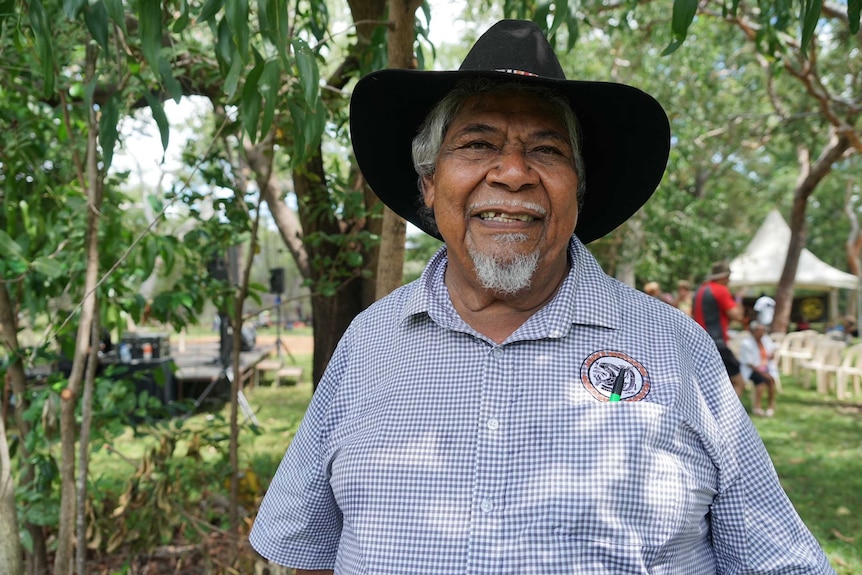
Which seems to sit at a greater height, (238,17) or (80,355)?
(238,17)

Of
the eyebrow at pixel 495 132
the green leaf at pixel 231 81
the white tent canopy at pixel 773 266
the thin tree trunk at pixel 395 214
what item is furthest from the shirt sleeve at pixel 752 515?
the white tent canopy at pixel 773 266

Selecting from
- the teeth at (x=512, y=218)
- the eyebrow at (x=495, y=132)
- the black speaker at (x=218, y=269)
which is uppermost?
the eyebrow at (x=495, y=132)

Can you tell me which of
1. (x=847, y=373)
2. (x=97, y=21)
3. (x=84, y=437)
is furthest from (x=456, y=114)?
(x=847, y=373)

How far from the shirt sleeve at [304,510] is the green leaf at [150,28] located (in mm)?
830

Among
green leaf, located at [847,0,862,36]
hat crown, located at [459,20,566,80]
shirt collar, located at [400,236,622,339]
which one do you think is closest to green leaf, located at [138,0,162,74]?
hat crown, located at [459,20,566,80]

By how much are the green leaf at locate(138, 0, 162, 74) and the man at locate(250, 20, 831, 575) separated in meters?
0.51

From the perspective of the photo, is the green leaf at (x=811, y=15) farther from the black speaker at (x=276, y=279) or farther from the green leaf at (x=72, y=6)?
the black speaker at (x=276, y=279)

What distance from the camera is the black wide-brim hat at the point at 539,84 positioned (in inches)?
64.6

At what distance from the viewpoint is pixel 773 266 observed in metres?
22.4

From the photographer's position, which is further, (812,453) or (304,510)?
(812,453)

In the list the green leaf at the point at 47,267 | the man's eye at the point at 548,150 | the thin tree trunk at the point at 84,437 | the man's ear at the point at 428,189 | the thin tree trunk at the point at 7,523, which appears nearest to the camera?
the man's eye at the point at 548,150

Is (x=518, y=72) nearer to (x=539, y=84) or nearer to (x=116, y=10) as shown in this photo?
(x=539, y=84)

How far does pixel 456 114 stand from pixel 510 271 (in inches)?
15.8

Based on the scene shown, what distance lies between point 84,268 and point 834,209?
35.1 meters
